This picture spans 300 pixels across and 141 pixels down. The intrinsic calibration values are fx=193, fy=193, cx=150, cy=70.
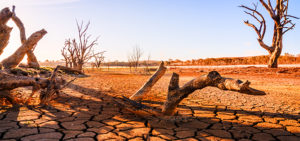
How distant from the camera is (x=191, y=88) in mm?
2484

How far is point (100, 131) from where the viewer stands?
2.58m

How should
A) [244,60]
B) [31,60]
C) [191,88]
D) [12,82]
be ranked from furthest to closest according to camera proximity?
[244,60] → [31,60] → [12,82] → [191,88]

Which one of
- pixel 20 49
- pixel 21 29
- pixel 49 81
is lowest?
pixel 49 81

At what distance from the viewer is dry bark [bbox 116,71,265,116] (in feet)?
6.26

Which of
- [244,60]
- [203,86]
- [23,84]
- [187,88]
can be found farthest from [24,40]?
[244,60]

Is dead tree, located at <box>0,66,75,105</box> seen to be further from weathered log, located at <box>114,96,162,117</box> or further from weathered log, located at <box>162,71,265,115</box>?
weathered log, located at <box>162,71,265,115</box>

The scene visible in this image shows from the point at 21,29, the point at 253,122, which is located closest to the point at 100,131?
the point at 253,122

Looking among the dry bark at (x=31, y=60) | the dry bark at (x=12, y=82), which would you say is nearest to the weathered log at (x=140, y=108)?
the dry bark at (x=12, y=82)

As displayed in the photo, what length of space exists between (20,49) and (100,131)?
821 centimetres

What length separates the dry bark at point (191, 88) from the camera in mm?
1909

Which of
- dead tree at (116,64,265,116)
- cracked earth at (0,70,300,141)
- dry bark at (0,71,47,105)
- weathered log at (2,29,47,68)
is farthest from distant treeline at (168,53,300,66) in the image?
dry bark at (0,71,47,105)

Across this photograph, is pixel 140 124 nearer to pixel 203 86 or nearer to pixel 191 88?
pixel 191 88

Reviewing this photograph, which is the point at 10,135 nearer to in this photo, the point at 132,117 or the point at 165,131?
the point at 132,117

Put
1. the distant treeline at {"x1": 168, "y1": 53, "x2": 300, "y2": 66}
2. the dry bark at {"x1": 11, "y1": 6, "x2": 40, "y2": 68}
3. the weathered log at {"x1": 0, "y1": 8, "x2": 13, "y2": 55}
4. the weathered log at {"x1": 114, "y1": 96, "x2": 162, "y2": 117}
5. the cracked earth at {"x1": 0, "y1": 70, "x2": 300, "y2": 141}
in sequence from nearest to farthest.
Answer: the cracked earth at {"x1": 0, "y1": 70, "x2": 300, "y2": 141} < the weathered log at {"x1": 114, "y1": 96, "x2": 162, "y2": 117} < the weathered log at {"x1": 0, "y1": 8, "x2": 13, "y2": 55} < the dry bark at {"x1": 11, "y1": 6, "x2": 40, "y2": 68} < the distant treeline at {"x1": 168, "y1": 53, "x2": 300, "y2": 66}
